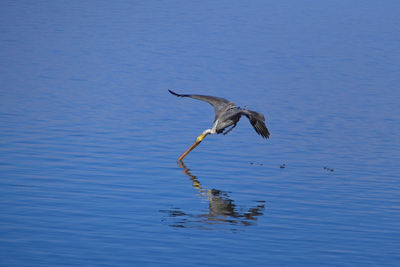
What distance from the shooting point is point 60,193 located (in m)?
18.8

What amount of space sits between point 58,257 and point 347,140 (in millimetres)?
16602

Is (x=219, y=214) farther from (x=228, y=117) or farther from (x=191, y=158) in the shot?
(x=191, y=158)

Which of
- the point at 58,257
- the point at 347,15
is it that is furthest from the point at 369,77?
the point at 347,15

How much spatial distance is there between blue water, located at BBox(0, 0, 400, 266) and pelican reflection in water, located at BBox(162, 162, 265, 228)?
0.16ft

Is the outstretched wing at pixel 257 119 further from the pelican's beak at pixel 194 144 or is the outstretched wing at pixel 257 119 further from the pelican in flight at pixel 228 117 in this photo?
the pelican's beak at pixel 194 144

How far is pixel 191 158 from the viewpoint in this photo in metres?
24.1

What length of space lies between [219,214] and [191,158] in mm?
6630

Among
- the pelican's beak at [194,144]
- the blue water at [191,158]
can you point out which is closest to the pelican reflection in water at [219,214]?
the blue water at [191,158]

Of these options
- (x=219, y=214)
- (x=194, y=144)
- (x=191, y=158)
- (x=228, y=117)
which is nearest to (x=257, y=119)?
(x=228, y=117)

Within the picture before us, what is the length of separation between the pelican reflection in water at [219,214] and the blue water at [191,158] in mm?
50

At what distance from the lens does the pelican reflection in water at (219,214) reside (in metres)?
17.0

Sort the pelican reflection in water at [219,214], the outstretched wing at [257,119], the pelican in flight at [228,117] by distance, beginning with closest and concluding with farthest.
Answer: the pelican reflection in water at [219,214]
the outstretched wing at [257,119]
the pelican in flight at [228,117]

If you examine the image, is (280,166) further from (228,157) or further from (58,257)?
(58,257)

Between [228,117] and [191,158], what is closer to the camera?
[228,117]
